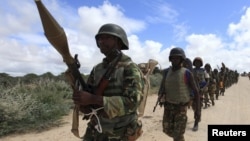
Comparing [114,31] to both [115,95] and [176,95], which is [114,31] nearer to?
[115,95]

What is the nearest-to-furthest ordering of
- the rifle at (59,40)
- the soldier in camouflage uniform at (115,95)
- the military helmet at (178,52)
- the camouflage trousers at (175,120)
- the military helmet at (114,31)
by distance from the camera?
the rifle at (59,40) → the soldier in camouflage uniform at (115,95) → the military helmet at (114,31) → the camouflage trousers at (175,120) → the military helmet at (178,52)

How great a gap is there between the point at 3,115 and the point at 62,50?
7.52m

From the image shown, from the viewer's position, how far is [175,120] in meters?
5.68

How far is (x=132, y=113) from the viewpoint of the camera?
3135 millimetres

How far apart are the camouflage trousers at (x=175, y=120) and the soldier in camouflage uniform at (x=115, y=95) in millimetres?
2521

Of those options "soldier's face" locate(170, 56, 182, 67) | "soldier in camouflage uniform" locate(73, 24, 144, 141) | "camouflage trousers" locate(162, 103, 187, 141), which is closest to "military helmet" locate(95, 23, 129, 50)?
"soldier in camouflage uniform" locate(73, 24, 144, 141)

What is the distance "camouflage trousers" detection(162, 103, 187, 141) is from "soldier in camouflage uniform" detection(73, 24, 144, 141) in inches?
99.2

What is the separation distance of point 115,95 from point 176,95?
3.03 meters

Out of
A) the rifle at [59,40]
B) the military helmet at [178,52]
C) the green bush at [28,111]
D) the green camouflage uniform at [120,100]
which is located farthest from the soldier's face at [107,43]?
the green bush at [28,111]

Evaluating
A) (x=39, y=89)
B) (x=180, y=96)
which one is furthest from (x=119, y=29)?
(x=39, y=89)

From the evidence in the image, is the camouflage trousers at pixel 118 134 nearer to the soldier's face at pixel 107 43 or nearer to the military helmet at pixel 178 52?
the soldier's face at pixel 107 43

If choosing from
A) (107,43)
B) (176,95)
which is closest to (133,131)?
(107,43)

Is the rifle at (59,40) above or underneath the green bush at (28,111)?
above

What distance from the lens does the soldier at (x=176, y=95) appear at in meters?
5.64
